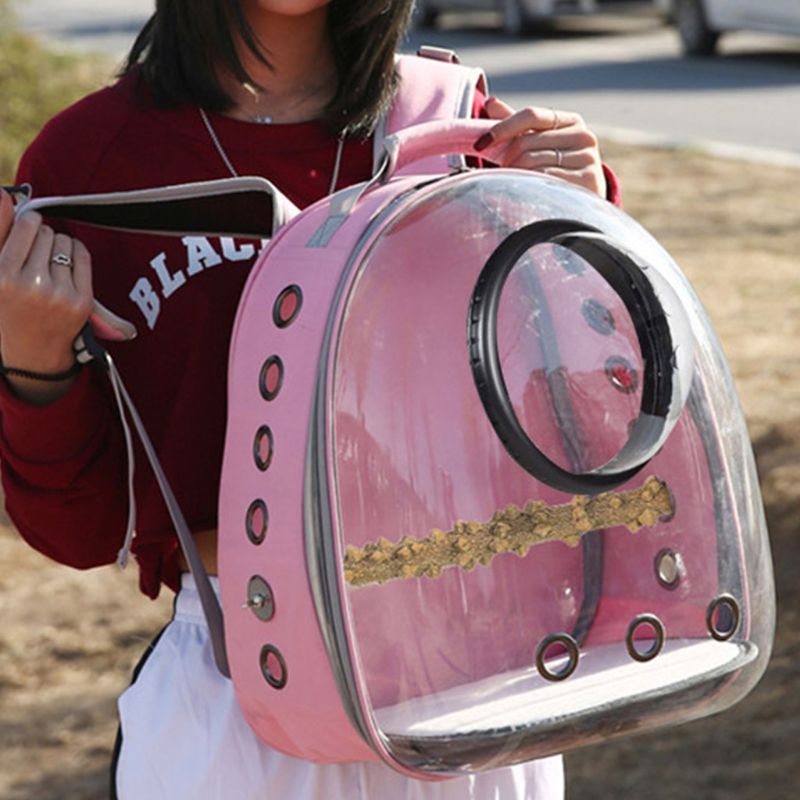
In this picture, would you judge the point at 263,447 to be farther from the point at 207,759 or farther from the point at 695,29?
the point at 695,29

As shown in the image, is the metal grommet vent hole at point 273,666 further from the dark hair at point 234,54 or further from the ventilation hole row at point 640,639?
the dark hair at point 234,54

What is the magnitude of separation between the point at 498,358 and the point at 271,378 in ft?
0.73

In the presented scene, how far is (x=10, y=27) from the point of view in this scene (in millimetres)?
8766

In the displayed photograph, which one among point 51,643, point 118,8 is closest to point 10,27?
point 51,643

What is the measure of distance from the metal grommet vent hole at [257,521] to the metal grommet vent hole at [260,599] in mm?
38

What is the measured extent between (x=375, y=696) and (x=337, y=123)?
2.17ft

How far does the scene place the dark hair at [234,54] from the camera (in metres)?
2.03

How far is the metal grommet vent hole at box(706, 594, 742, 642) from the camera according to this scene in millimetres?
1876

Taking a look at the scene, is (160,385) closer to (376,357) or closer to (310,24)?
(376,357)

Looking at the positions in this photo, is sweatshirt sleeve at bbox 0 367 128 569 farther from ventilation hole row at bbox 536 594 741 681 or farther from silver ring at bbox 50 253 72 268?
ventilation hole row at bbox 536 594 741 681

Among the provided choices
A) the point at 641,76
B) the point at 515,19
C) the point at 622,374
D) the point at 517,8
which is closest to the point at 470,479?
the point at 622,374

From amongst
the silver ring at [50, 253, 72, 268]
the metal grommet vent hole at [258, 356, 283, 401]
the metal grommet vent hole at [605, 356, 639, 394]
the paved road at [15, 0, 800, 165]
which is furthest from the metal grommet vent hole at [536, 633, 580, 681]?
the paved road at [15, 0, 800, 165]

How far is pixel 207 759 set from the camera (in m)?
1.93

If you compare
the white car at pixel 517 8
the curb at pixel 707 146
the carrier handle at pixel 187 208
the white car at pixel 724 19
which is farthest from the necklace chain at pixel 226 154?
the white car at pixel 517 8
